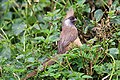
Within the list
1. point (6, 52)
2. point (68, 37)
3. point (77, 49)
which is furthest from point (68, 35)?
point (6, 52)

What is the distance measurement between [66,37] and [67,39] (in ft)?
0.05

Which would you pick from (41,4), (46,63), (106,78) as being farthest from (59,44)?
(41,4)

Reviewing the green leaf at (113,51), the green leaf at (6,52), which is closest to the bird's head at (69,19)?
the green leaf at (113,51)

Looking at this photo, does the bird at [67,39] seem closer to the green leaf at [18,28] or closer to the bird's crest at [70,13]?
the bird's crest at [70,13]

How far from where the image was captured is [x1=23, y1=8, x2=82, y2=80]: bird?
2930 millimetres

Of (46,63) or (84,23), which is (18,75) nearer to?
(46,63)

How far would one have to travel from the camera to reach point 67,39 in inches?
121

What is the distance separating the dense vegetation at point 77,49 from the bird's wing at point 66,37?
41 mm

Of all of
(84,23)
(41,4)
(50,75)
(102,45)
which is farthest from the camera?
(41,4)

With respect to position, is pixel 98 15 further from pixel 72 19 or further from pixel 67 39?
pixel 67 39

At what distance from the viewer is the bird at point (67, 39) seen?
9.61 ft

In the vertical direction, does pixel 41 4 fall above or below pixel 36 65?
above

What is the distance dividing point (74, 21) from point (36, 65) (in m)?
0.42

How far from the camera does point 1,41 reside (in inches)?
132
